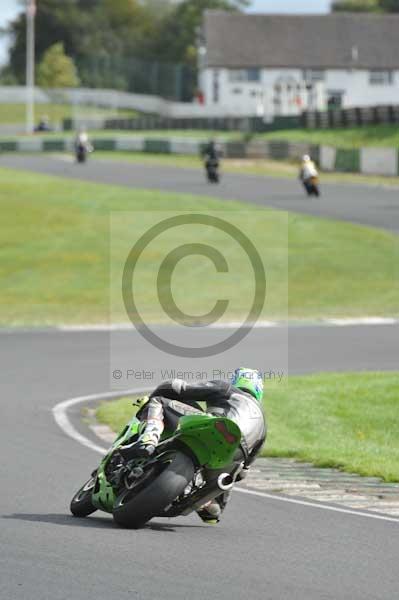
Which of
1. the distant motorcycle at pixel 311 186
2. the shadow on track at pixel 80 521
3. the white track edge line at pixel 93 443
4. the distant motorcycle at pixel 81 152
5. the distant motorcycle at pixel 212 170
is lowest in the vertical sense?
the white track edge line at pixel 93 443

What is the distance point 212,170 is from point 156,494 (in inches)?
1682

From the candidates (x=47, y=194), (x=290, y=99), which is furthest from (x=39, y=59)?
(x=47, y=194)

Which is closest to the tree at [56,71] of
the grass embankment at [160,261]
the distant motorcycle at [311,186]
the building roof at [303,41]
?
the building roof at [303,41]

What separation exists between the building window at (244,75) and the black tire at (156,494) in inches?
4037

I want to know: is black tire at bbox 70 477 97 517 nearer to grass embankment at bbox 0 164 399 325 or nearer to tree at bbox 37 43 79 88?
grass embankment at bbox 0 164 399 325

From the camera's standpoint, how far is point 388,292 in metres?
29.8

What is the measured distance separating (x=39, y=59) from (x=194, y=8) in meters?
15.8

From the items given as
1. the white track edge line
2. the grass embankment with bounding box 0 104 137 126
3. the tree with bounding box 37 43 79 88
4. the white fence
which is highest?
the tree with bounding box 37 43 79 88

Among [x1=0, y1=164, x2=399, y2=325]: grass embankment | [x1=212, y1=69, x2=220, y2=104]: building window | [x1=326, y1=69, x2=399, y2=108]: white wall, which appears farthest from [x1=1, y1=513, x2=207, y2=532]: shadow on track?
[x1=212, y1=69, x2=220, y2=104]: building window

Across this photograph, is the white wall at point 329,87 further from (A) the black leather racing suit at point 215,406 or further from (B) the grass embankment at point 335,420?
(A) the black leather racing suit at point 215,406

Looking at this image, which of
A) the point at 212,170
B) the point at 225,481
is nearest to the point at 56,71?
the point at 212,170

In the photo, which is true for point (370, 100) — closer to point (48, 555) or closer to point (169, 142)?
point (169, 142)

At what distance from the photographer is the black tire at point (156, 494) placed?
845 cm

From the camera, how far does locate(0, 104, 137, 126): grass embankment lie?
105625 mm
